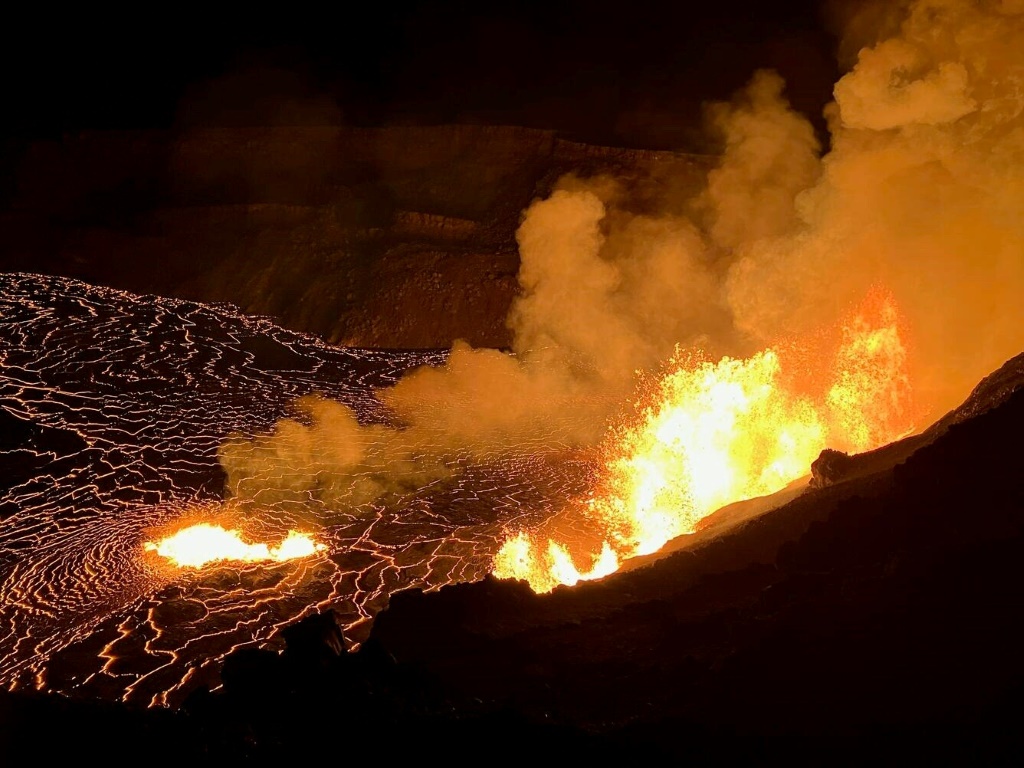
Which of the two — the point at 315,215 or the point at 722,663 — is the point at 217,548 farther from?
the point at 315,215

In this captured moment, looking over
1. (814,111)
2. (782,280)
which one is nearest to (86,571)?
(782,280)

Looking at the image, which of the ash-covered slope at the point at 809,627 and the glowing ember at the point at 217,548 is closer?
the ash-covered slope at the point at 809,627

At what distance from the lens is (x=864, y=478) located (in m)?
7.87

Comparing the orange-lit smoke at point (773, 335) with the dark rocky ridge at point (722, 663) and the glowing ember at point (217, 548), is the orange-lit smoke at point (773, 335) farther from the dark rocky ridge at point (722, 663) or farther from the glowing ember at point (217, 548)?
the dark rocky ridge at point (722, 663)

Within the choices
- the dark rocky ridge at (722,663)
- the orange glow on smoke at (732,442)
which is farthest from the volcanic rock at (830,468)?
the orange glow on smoke at (732,442)

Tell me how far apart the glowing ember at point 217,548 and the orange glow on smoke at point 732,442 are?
285 centimetres

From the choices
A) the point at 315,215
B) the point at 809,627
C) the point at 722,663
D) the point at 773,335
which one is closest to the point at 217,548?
the point at 722,663

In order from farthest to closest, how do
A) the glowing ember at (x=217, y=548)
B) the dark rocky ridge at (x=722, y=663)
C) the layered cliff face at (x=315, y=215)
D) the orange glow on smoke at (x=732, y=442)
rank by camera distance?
the layered cliff face at (x=315, y=215) < the orange glow on smoke at (x=732, y=442) < the glowing ember at (x=217, y=548) < the dark rocky ridge at (x=722, y=663)

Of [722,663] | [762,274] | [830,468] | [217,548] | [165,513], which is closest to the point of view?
[722,663]

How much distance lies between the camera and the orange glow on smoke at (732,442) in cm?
1170

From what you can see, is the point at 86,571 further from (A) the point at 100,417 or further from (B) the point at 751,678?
(B) the point at 751,678

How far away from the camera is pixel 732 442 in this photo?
45.6ft

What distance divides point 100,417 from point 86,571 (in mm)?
6630

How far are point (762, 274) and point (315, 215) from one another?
1825 centimetres
